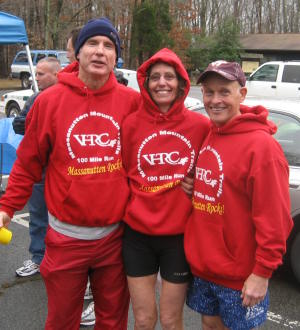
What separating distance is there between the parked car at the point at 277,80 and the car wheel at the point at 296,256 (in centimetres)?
1176

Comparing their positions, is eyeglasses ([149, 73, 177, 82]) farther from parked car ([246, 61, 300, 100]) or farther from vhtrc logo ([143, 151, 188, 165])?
parked car ([246, 61, 300, 100])

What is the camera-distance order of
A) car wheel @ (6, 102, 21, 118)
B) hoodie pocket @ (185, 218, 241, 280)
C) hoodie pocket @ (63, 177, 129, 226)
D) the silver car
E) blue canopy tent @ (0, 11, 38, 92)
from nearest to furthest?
hoodie pocket @ (185, 218, 241, 280), hoodie pocket @ (63, 177, 129, 226), the silver car, blue canopy tent @ (0, 11, 38, 92), car wheel @ (6, 102, 21, 118)

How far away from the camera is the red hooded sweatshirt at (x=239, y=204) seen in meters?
1.90

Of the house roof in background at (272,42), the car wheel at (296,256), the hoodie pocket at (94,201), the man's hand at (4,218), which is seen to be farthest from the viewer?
the house roof in background at (272,42)

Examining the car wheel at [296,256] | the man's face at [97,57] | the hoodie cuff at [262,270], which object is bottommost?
the car wheel at [296,256]

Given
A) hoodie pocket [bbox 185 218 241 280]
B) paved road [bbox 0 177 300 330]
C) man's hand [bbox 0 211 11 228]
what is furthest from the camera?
paved road [bbox 0 177 300 330]

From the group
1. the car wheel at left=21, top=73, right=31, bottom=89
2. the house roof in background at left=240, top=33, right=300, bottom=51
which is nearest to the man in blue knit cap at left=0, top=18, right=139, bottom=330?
the car wheel at left=21, top=73, right=31, bottom=89

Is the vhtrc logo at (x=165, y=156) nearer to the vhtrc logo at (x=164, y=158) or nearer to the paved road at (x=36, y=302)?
the vhtrc logo at (x=164, y=158)

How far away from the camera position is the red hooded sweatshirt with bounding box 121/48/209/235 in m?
2.22

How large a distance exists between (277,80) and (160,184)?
14137 millimetres

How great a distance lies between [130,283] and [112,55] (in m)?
1.18

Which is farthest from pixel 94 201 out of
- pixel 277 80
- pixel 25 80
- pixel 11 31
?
pixel 25 80

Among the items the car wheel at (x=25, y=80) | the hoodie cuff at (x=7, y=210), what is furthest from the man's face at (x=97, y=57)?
the car wheel at (x=25, y=80)

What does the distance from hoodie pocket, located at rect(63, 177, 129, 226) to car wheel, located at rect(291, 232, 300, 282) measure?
2.09m
